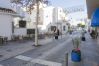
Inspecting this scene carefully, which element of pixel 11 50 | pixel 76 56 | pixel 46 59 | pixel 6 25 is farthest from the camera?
pixel 6 25

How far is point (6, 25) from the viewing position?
2778cm

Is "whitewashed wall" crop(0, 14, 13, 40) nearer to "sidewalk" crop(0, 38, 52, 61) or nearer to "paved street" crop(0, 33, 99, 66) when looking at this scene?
"sidewalk" crop(0, 38, 52, 61)

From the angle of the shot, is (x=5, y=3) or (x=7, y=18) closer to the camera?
(x=7, y=18)

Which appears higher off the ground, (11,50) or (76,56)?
(76,56)

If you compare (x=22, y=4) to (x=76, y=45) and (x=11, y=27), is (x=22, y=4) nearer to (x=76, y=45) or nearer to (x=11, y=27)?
(x=11, y=27)

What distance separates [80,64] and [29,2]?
1335cm

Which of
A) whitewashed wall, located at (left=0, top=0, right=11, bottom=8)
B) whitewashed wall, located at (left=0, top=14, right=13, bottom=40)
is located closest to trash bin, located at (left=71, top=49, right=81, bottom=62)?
whitewashed wall, located at (left=0, top=14, right=13, bottom=40)

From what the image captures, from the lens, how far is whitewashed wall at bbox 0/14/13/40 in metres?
26.7

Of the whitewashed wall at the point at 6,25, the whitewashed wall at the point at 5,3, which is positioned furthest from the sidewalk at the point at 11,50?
the whitewashed wall at the point at 5,3

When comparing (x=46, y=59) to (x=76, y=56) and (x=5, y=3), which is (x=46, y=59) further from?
(x=5, y=3)

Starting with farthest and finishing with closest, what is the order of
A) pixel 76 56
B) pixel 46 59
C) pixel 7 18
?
1. pixel 7 18
2. pixel 46 59
3. pixel 76 56

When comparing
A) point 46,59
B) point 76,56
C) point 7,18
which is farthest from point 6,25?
point 76,56

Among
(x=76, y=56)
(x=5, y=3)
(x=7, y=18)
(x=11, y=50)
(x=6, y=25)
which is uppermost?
(x=5, y=3)

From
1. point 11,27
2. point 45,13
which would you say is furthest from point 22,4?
point 45,13
